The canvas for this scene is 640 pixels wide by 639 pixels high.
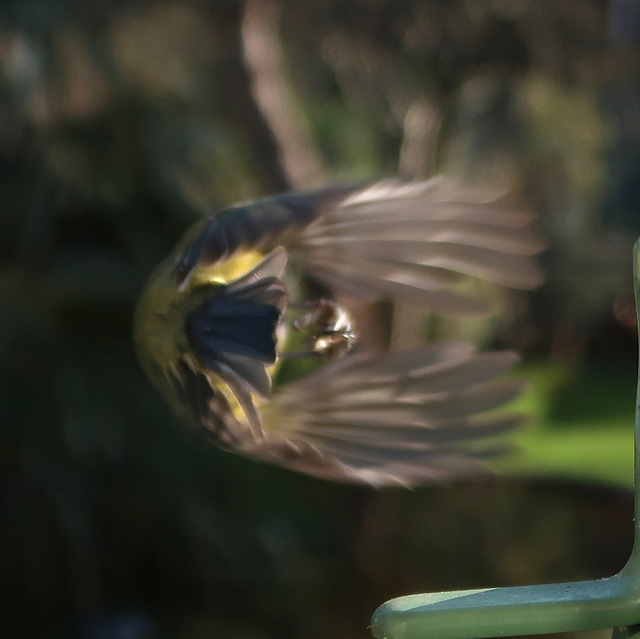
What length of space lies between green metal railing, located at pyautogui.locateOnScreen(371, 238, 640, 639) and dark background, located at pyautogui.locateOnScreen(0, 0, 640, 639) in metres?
1.59

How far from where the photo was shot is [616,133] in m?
4.40

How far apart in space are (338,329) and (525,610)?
38cm

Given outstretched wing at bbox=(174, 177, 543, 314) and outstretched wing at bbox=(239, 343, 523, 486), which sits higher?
outstretched wing at bbox=(174, 177, 543, 314)

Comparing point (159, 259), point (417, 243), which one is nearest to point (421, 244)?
point (417, 243)

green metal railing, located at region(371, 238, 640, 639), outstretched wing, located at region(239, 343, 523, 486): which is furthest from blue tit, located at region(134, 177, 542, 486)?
green metal railing, located at region(371, 238, 640, 639)

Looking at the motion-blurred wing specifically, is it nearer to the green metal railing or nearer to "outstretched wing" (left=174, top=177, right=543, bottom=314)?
"outstretched wing" (left=174, top=177, right=543, bottom=314)

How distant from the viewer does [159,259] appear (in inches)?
80.3

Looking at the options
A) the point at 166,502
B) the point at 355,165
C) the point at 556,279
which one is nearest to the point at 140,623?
the point at 166,502

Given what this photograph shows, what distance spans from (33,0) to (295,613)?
1621 millimetres

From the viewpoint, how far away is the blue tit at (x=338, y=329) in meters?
0.66

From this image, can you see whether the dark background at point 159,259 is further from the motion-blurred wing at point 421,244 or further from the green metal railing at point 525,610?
the green metal railing at point 525,610

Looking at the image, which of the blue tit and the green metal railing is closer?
the green metal railing

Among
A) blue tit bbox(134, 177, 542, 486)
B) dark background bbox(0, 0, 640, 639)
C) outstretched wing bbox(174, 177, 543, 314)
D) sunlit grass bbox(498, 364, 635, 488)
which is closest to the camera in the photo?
blue tit bbox(134, 177, 542, 486)

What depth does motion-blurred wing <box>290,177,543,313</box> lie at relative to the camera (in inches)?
32.5
